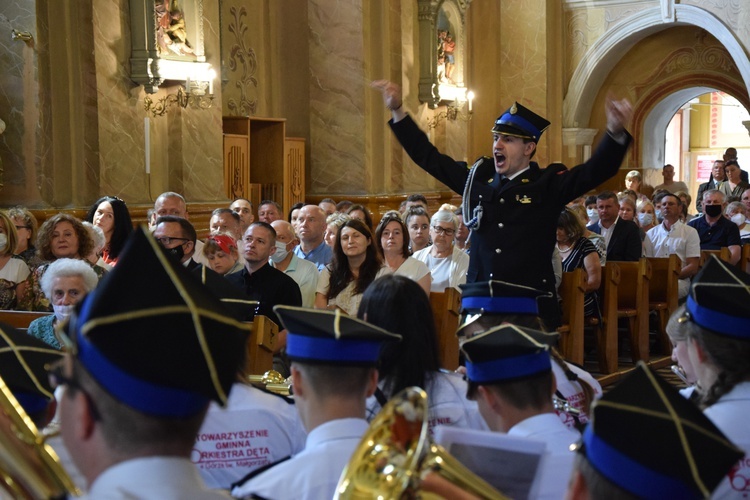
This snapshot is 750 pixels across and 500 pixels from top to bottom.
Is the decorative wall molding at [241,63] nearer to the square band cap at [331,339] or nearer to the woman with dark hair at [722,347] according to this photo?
the woman with dark hair at [722,347]

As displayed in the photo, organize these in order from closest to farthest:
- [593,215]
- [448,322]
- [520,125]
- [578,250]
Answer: [520,125]
[448,322]
[578,250]
[593,215]

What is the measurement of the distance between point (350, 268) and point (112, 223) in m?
1.82

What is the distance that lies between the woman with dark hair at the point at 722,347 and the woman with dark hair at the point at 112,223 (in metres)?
4.99

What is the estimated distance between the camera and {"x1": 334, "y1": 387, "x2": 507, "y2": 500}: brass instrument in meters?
1.57

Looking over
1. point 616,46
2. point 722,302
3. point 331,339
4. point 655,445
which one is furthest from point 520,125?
point 616,46

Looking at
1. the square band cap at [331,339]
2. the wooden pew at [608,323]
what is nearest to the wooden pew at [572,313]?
the wooden pew at [608,323]

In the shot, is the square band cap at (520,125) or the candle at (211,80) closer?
the square band cap at (520,125)

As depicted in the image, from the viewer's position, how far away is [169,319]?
146 centimetres

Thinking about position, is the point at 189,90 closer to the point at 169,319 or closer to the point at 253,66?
the point at 253,66

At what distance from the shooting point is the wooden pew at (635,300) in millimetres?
8695

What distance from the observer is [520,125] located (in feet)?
16.3

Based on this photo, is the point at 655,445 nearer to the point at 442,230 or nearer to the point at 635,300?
the point at 442,230

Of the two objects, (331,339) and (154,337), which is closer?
(154,337)

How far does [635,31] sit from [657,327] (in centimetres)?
887
